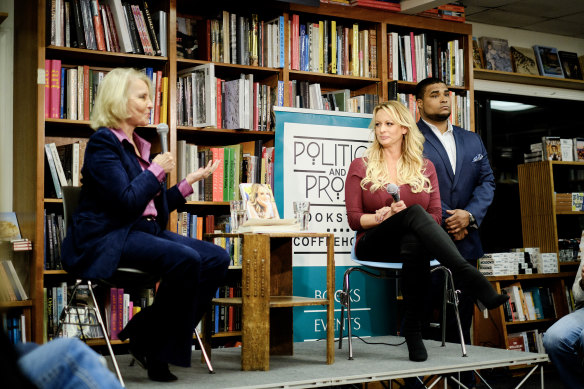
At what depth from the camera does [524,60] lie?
6008 mm

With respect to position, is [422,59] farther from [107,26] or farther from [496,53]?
[107,26]

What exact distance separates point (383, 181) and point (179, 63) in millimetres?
1539

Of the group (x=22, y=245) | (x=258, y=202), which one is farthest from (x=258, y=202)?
(x=22, y=245)

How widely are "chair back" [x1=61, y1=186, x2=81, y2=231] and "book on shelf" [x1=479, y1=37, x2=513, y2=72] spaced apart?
3.94 meters

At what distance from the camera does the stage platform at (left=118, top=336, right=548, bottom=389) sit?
2.63m

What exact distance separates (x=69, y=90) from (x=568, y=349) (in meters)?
2.89

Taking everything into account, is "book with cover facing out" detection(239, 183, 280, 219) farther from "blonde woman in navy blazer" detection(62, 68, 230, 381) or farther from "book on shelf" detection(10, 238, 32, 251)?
"book on shelf" detection(10, 238, 32, 251)

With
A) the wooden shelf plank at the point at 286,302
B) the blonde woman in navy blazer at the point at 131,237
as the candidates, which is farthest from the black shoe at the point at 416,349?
the blonde woman in navy blazer at the point at 131,237

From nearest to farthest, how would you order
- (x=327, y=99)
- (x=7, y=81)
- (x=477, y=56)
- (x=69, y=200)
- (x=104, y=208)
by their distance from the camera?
(x=104, y=208) → (x=69, y=200) → (x=7, y=81) → (x=327, y=99) → (x=477, y=56)

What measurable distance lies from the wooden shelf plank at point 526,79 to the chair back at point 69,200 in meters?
3.69

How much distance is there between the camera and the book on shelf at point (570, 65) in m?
6.22

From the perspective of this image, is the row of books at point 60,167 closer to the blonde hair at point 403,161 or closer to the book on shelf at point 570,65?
the blonde hair at point 403,161

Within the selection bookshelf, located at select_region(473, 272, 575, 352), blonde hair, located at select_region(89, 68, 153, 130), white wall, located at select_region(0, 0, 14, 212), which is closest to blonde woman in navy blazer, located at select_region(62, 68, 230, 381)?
blonde hair, located at select_region(89, 68, 153, 130)

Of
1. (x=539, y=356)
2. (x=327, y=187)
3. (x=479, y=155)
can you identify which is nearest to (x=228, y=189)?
(x=327, y=187)
